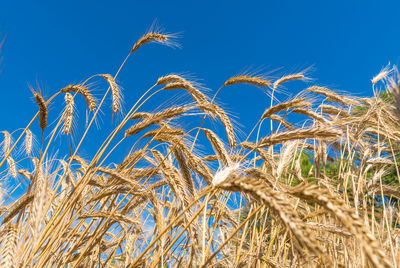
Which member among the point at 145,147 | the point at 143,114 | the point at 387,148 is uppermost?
the point at 387,148

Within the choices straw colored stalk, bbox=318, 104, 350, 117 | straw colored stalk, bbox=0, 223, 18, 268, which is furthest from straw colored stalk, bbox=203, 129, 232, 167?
straw colored stalk, bbox=318, 104, 350, 117

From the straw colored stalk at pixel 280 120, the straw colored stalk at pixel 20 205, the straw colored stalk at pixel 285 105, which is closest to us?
the straw colored stalk at pixel 20 205

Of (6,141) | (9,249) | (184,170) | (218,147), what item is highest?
(6,141)

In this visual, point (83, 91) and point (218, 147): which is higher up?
point (83, 91)

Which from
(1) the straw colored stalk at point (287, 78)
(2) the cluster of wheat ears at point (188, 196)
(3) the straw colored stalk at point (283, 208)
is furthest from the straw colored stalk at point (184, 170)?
(1) the straw colored stalk at point (287, 78)

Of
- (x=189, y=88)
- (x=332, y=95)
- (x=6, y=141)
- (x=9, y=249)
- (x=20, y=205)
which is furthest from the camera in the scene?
(x=332, y=95)

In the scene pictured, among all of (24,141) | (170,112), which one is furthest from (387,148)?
(24,141)

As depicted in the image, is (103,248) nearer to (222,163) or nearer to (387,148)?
(222,163)

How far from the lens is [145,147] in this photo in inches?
90.6

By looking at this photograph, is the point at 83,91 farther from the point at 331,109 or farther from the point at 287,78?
the point at 331,109

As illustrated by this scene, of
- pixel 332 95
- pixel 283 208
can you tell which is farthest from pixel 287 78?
pixel 283 208

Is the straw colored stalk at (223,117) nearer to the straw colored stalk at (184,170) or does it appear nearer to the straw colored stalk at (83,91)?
the straw colored stalk at (184,170)

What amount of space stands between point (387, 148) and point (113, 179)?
309cm

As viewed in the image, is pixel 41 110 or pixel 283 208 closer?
pixel 283 208
